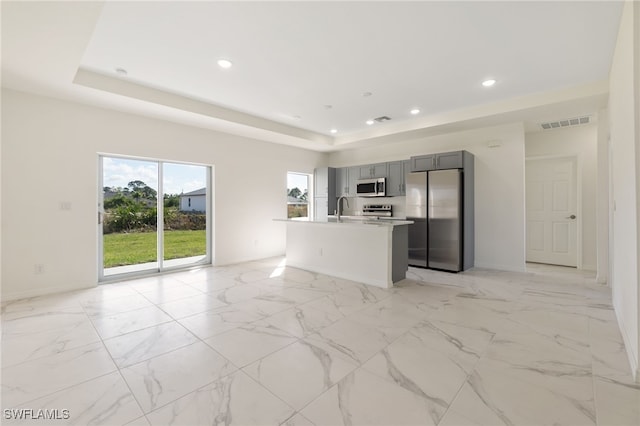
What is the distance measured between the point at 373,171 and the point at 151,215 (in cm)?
462

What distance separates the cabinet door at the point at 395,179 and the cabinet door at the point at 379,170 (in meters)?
0.10

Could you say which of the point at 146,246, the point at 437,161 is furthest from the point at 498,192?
the point at 146,246

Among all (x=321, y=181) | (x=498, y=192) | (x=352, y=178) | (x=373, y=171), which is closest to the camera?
(x=498, y=192)

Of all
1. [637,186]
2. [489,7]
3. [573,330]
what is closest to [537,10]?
[489,7]

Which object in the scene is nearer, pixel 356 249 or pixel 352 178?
pixel 356 249

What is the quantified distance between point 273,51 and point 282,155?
148 inches

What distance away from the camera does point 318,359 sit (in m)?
2.17

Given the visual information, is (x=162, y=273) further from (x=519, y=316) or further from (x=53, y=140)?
(x=519, y=316)

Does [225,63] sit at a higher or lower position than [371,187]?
higher

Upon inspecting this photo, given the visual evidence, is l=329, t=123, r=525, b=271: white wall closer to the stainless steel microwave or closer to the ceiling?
the ceiling

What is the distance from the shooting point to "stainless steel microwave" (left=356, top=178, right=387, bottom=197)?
6371mm

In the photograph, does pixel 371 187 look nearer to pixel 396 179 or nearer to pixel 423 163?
pixel 396 179

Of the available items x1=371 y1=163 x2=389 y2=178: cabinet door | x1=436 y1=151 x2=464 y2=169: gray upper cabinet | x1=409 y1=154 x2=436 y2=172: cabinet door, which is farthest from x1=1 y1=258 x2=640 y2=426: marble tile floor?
x1=371 y1=163 x2=389 y2=178: cabinet door

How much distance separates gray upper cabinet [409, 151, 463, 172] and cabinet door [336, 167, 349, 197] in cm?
187
